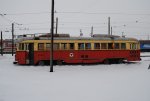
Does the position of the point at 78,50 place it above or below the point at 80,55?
above

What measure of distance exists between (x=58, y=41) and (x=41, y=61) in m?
2.64

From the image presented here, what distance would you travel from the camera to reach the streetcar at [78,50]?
818 inches

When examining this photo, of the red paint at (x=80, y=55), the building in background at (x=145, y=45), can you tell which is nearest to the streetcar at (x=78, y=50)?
the red paint at (x=80, y=55)

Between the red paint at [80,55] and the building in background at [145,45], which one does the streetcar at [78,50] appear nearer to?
the red paint at [80,55]

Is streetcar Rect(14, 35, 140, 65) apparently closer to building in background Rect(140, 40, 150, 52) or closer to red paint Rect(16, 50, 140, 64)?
red paint Rect(16, 50, 140, 64)

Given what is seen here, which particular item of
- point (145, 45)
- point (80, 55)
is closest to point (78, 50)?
point (80, 55)

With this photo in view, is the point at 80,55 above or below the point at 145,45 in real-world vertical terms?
below

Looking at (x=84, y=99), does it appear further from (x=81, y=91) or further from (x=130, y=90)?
(x=130, y=90)

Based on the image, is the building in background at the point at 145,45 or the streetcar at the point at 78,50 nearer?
the streetcar at the point at 78,50

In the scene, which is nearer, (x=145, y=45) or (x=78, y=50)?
(x=78, y=50)

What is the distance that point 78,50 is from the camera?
21.5 metres

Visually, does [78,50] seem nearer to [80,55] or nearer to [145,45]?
[80,55]

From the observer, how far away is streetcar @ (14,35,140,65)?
20.8 m

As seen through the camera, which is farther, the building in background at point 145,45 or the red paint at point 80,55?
the building in background at point 145,45
